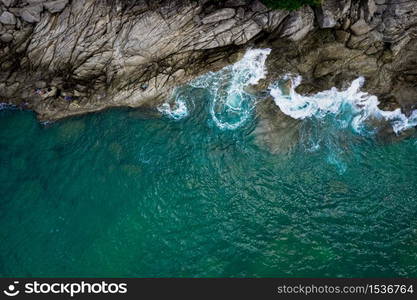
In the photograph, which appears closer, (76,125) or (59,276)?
(59,276)

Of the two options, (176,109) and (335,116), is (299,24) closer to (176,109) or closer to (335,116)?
(335,116)

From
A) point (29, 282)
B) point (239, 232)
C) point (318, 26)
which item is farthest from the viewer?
point (318, 26)

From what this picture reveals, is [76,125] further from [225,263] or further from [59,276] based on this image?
[225,263]

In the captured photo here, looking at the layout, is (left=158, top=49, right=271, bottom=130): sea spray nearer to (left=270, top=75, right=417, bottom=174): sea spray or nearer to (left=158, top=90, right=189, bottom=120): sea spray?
(left=158, top=90, right=189, bottom=120): sea spray

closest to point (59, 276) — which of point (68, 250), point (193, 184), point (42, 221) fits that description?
point (68, 250)

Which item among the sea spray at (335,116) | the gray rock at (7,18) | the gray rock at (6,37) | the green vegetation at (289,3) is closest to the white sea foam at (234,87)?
the sea spray at (335,116)

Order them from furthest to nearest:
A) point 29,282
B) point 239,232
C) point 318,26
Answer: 1. point 318,26
2. point 239,232
3. point 29,282

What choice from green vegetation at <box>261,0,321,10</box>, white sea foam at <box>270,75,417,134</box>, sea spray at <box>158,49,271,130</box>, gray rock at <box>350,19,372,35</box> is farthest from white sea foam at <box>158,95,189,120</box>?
gray rock at <box>350,19,372,35</box>
